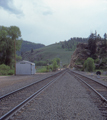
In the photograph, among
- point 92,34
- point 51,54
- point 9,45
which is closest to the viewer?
point 9,45

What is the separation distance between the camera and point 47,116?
5.54 m

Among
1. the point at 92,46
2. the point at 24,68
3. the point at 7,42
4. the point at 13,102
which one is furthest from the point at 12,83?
the point at 92,46

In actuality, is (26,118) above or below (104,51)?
below

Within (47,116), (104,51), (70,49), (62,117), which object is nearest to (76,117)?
(62,117)

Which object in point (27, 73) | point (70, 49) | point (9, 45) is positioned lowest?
point (27, 73)

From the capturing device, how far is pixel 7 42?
163ft

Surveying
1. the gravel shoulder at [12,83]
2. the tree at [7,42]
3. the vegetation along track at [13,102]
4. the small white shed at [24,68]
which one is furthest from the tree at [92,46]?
the vegetation along track at [13,102]

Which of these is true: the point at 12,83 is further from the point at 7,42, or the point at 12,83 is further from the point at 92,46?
the point at 92,46

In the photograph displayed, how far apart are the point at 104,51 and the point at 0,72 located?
7229cm

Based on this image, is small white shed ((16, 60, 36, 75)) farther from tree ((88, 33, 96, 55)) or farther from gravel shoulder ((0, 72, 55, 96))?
tree ((88, 33, 96, 55))

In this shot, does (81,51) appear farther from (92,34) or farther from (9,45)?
(9,45)

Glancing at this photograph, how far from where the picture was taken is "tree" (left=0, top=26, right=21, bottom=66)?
48.6 meters

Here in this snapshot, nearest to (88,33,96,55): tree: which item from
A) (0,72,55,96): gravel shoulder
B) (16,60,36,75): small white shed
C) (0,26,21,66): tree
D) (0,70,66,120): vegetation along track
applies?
(0,26,21,66): tree

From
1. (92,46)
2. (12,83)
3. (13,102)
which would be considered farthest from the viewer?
(92,46)
